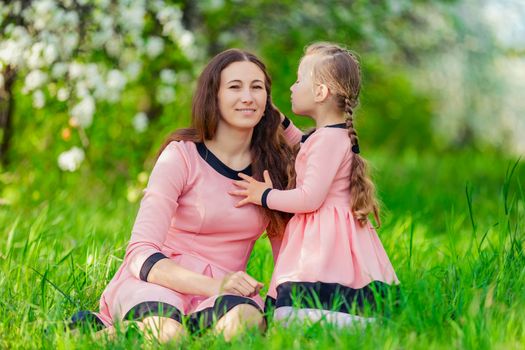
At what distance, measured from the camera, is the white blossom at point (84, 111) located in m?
5.13

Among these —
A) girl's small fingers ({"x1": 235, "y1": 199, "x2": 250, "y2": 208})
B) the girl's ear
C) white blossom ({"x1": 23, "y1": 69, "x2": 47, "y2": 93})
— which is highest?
the girl's ear

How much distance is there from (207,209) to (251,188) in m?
0.17

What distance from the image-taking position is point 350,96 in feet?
10.1

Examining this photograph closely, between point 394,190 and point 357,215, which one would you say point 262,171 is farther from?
point 394,190

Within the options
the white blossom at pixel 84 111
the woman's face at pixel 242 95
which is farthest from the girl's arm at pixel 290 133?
the white blossom at pixel 84 111

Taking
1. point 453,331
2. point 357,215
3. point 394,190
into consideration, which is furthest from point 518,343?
point 394,190

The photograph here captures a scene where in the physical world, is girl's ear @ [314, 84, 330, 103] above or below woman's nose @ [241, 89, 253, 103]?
above

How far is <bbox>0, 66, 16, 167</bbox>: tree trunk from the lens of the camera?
18.5ft

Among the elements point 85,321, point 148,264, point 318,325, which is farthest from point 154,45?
point 318,325

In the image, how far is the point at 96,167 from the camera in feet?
19.8

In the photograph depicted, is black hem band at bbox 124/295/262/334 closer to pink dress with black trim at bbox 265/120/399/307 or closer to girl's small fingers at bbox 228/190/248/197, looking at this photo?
pink dress with black trim at bbox 265/120/399/307

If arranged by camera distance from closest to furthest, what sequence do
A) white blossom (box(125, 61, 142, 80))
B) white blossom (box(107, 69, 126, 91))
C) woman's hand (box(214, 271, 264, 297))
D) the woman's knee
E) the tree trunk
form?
the woman's knee, woman's hand (box(214, 271, 264, 297)), white blossom (box(107, 69, 126, 91)), white blossom (box(125, 61, 142, 80)), the tree trunk

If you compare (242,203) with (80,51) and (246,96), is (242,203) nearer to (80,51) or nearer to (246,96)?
(246,96)

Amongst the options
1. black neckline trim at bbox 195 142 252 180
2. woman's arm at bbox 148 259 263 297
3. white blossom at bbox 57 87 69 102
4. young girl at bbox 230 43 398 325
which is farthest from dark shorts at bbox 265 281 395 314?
white blossom at bbox 57 87 69 102
